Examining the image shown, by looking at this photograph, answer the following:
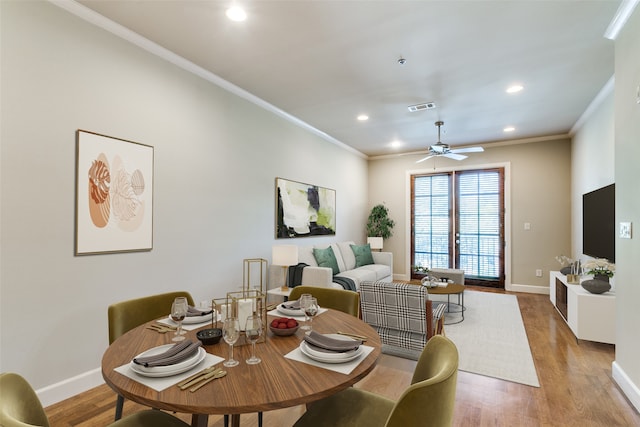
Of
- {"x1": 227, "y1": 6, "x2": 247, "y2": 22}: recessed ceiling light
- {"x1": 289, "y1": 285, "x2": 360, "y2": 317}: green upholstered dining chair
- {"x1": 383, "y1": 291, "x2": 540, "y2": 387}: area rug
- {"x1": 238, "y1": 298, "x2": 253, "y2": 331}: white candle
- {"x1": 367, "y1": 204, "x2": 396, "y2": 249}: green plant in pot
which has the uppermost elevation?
{"x1": 227, "y1": 6, "x2": 247, "y2": 22}: recessed ceiling light

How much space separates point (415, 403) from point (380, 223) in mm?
6356

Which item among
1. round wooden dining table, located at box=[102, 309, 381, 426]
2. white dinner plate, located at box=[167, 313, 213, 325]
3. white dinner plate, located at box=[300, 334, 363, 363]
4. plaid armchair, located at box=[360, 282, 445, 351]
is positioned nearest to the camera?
round wooden dining table, located at box=[102, 309, 381, 426]

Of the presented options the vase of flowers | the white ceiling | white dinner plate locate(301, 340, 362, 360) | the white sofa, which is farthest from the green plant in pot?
white dinner plate locate(301, 340, 362, 360)

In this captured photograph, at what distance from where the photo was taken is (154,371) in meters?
1.08

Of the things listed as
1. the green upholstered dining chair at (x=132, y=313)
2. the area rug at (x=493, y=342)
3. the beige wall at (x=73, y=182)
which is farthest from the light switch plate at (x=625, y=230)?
the beige wall at (x=73, y=182)

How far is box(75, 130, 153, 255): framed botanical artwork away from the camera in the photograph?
7.79 feet

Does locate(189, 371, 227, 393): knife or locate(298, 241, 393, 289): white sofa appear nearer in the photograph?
locate(189, 371, 227, 393): knife

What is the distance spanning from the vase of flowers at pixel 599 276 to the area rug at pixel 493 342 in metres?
0.86

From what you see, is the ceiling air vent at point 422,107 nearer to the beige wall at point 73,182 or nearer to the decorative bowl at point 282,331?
the beige wall at point 73,182

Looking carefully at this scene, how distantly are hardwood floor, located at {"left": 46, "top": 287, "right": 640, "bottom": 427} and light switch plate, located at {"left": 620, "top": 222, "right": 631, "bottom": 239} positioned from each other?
47.0 inches

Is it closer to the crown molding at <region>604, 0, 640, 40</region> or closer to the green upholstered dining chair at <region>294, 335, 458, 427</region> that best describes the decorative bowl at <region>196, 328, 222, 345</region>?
the green upholstered dining chair at <region>294, 335, 458, 427</region>

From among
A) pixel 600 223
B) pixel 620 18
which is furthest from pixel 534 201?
pixel 620 18

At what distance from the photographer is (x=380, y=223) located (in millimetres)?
7125

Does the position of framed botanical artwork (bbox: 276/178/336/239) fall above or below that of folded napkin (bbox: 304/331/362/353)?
above
